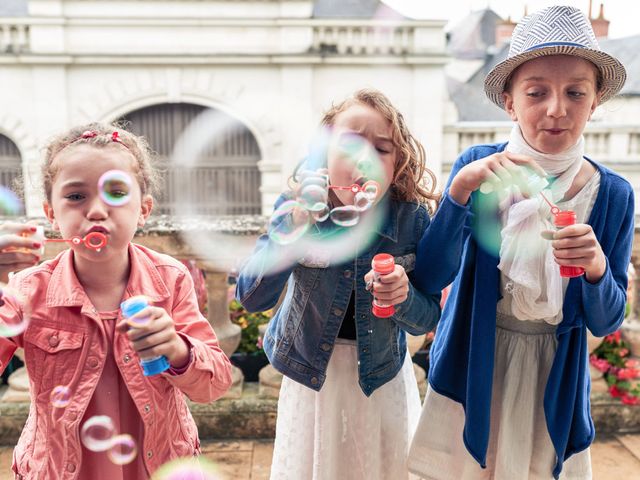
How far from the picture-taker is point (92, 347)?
1.17 m

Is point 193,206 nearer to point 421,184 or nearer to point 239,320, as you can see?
point 239,320

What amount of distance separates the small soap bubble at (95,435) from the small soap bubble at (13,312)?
0.75 feet

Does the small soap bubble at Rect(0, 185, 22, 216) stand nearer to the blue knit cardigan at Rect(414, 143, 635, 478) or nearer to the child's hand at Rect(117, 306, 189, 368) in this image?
the child's hand at Rect(117, 306, 189, 368)

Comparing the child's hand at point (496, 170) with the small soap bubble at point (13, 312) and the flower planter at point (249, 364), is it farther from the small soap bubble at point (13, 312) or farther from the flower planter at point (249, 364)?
the flower planter at point (249, 364)

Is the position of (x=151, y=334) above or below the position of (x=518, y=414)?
above

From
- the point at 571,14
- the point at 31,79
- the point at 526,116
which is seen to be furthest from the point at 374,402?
the point at 31,79

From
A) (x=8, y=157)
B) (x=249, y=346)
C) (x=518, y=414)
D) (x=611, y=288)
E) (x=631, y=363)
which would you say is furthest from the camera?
(x=8, y=157)

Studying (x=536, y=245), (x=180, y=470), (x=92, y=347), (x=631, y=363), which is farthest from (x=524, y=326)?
(x=631, y=363)

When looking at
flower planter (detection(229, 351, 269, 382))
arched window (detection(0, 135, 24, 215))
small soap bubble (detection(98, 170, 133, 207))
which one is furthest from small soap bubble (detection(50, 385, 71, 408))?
arched window (detection(0, 135, 24, 215))

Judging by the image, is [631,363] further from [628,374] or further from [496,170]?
[496,170]

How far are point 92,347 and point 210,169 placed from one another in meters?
11.7

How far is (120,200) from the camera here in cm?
116

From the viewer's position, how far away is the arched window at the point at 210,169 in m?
12.4

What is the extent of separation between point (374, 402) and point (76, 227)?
0.79m
